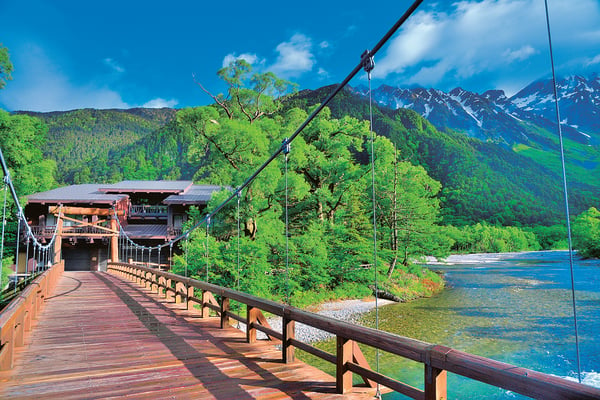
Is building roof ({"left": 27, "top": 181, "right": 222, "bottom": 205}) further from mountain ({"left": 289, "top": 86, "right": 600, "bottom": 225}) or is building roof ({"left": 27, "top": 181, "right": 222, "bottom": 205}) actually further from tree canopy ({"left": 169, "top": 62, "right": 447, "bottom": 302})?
mountain ({"left": 289, "top": 86, "right": 600, "bottom": 225})

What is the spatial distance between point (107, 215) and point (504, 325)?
16.4 m

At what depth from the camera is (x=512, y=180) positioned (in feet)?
163

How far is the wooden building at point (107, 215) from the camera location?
18.2m

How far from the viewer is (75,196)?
19.3 meters

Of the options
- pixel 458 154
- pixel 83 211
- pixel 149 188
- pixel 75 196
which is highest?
pixel 458 154

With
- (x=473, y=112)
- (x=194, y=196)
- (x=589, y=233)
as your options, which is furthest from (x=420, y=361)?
(x=473, y=112)

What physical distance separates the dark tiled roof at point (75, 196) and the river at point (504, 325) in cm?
1324

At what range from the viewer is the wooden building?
59.6 ft

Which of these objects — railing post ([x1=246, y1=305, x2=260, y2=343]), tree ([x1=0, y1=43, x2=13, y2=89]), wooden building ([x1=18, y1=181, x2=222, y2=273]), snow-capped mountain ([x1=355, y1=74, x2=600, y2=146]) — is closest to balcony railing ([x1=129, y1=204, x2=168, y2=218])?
wooden building ([x1=18, y1=181, x2=222, y2=273])

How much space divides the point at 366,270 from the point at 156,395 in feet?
46.4

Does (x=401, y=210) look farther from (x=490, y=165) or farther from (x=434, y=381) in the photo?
(x=490, y=165)

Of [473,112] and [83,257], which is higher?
[473,112]

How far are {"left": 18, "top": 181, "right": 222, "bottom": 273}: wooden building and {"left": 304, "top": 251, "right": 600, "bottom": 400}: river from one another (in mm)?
10241

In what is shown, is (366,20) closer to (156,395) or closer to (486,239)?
(486,239)
